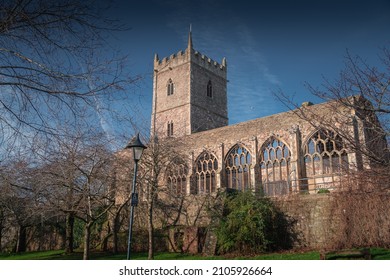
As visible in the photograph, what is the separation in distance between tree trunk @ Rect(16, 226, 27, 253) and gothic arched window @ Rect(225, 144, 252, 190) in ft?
42.9

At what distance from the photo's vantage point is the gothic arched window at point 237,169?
22688 millimetres

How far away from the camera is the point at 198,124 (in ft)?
128

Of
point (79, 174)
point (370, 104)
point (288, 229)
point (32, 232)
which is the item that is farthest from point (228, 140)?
point (370, 104)

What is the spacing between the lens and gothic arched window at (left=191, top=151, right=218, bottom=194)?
80.6 ft

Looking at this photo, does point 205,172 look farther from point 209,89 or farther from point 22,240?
point 209,89

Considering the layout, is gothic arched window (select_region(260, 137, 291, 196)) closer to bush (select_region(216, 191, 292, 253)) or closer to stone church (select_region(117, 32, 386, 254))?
stone church (select_region(117, 32, 386, 254))

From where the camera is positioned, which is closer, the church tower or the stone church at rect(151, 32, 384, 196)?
the stone church at rect(151, 32, 384, 196)

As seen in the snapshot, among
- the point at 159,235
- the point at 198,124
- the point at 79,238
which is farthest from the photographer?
the point at 198,124

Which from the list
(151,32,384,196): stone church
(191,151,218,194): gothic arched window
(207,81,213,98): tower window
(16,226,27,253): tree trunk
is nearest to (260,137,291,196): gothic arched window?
(151,32,384,196): stone church

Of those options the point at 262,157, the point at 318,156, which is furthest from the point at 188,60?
the point at 318,156

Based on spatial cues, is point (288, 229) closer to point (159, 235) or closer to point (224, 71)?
point (159, 235)

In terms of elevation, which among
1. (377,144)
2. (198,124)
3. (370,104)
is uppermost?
(198,124)

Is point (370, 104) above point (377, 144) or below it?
above
